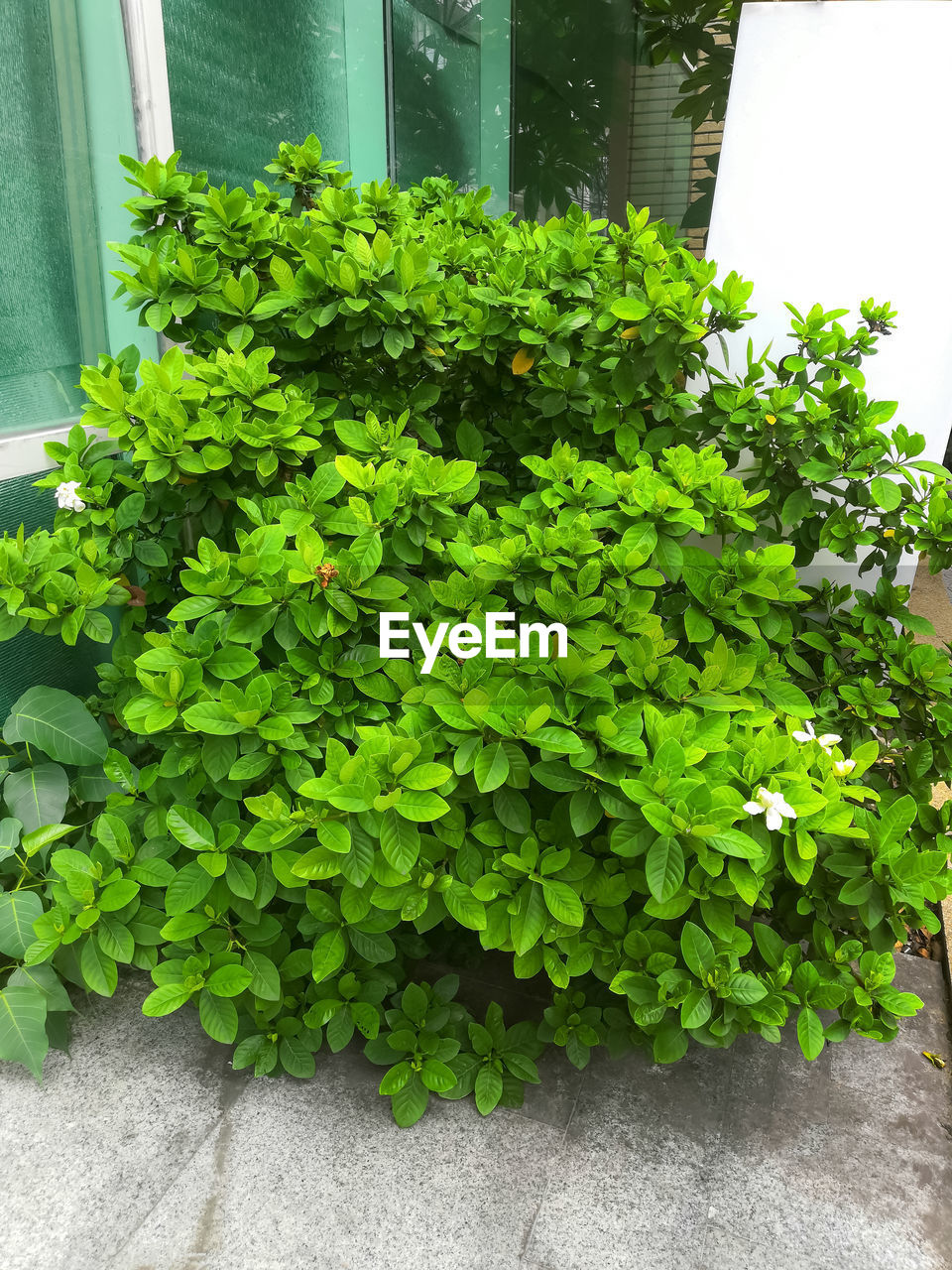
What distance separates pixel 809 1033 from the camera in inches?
67.4

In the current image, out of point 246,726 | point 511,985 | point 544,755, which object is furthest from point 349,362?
point 511,985

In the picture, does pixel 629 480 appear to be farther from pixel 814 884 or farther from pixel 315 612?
pixel 814 884

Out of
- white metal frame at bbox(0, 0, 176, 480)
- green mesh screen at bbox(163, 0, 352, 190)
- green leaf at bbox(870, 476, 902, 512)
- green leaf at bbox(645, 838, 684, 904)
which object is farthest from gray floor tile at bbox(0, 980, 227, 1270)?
green mesh screen at bbox(163, 0, 352, 190)

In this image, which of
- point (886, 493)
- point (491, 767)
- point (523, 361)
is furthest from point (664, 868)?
point (523, 361)

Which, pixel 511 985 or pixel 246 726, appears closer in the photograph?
pixel 246 726

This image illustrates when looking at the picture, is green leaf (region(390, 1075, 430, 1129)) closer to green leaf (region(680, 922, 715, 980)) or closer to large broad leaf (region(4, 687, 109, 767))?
green leaf (region(680, 922, 715, 980))

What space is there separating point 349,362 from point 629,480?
963mm

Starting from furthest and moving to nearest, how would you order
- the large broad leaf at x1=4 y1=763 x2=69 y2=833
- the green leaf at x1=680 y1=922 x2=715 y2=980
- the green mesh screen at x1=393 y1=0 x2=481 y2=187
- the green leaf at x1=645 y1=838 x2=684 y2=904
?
the green mesh screen at x1=393 y1=0 x2=481 y2=187 < the large broad leaf at x1=4 y1=763 x2=69 y2=833 < the green leaf at x1=680 y1=922 x2=715 y2=980 < the green leaf at x1=645 y1=838 x2=684 y2=904

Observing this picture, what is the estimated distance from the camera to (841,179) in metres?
2.49

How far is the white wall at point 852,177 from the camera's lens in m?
2.40

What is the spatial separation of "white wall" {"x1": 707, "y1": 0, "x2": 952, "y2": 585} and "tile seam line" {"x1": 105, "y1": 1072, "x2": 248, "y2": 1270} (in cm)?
250

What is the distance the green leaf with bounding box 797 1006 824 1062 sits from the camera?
5.55 ft

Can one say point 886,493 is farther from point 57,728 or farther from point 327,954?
point 57,728

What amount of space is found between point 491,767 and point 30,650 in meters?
1.63
